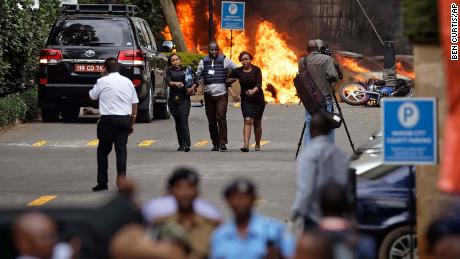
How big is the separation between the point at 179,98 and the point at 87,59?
176 inches

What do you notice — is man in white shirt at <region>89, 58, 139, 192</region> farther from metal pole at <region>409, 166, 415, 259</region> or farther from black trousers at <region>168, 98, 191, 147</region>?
metal pole at <region>409, 166, 415, 259</region>

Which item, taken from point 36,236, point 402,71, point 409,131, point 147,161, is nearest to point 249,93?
point 147,161

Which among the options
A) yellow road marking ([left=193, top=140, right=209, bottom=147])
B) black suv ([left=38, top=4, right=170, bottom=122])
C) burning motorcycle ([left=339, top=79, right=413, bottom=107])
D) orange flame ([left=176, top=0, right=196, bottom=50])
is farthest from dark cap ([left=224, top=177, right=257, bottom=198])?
orange flame ([left=176, top=0, right=196, bottom=50])

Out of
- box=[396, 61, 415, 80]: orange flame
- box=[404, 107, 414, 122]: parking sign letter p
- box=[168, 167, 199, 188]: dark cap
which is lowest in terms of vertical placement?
box=[168, 167, 199, 188]: dark cap

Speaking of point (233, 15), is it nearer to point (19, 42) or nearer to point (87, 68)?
point (19, 42)

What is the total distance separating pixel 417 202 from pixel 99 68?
1531cm

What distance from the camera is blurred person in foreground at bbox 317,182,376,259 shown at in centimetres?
754

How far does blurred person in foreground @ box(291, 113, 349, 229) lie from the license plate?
15696 mm

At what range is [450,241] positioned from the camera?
301 inches

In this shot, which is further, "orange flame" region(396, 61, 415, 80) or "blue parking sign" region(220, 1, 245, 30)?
"orange flame" region(396, 61, 415, 80)

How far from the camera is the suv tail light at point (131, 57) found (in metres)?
26.6

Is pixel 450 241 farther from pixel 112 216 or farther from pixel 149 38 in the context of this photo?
pixel 149 38

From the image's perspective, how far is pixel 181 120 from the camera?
2256 cm

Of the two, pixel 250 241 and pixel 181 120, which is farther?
pixel 181 120
